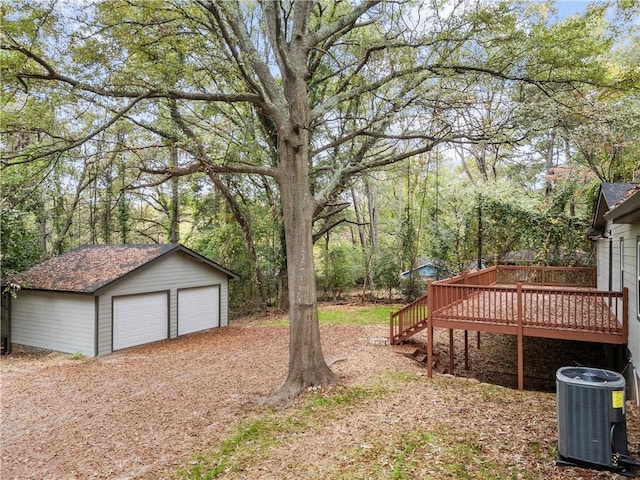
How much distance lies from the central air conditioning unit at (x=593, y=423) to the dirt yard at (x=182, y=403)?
16cm

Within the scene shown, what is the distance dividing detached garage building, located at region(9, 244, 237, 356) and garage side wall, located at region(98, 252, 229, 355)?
0.10 feet

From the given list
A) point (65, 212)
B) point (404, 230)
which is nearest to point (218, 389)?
point (404, 230)

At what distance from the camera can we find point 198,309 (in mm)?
15031

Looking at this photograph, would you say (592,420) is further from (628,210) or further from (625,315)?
(625,315)

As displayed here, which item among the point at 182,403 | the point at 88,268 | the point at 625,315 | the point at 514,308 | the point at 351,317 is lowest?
the point at 351,317

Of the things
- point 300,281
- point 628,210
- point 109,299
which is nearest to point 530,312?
point 628,210

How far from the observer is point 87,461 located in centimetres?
518

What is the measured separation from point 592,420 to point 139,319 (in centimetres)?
1258

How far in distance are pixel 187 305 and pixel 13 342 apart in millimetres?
5820

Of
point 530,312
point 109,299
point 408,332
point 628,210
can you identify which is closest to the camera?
point 628,210

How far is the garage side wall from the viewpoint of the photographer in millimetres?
11852

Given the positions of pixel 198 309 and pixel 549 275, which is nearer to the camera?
pixel 549 275

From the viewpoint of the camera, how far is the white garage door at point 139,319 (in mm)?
12266

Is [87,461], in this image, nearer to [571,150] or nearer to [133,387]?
[133,387]
